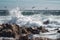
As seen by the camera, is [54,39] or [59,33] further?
[59,33]

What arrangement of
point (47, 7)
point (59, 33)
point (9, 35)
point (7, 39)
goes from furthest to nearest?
point (47, 7)
point (59, 33)
point (9, 35)
point (7, 39)

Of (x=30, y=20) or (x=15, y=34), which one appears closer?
(x=15, y=34)

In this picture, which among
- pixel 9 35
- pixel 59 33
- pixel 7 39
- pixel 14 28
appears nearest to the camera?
pixel 7 39

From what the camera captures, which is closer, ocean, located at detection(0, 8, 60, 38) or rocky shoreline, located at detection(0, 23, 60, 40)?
rocky shoreline, located at detection(0, 23, 60, 40)

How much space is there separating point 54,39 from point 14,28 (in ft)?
10.8

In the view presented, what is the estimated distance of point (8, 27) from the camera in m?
20.2

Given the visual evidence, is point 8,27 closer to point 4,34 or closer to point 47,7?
point 4,34

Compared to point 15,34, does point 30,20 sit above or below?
below

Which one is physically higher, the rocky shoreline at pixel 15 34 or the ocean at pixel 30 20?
the rocky shoreline at pixel 15 34

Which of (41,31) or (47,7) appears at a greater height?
(41,31)

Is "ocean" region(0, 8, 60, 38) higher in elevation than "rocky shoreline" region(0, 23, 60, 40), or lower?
lower

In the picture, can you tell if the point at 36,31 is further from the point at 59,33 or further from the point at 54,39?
the point at 54,39

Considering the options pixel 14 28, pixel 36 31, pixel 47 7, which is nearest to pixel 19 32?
pixel 14 28

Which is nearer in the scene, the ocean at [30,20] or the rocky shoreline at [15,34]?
the rocky shoreline at [15,34]
